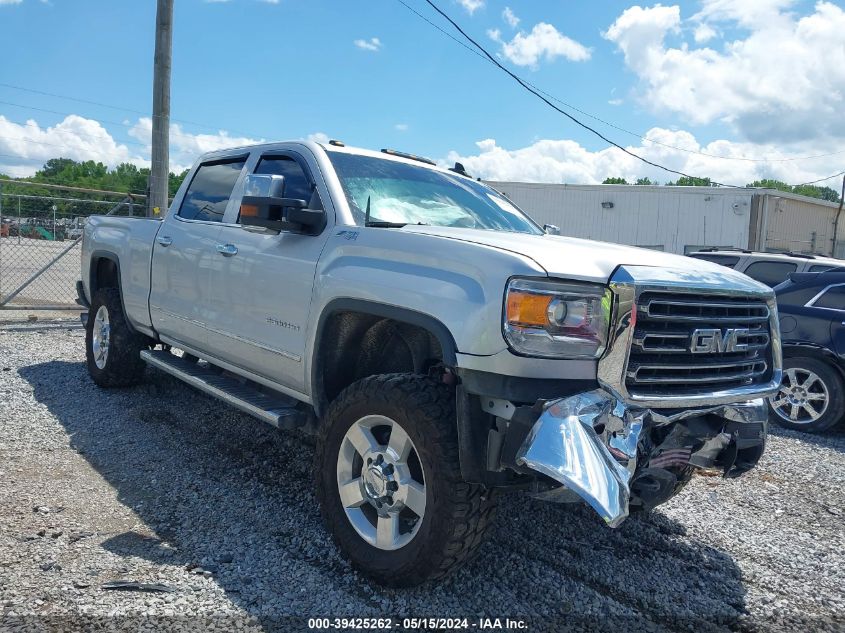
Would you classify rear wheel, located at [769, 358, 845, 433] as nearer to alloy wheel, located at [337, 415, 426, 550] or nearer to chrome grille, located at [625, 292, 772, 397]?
chrome grille, located at [625, 292, 772, 397]

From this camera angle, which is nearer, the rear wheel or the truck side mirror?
the truck side mirror

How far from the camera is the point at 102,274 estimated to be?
6.83 m

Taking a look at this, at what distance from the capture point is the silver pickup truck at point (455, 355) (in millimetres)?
2744

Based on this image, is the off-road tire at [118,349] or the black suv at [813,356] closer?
the off-road tire at [118,349]

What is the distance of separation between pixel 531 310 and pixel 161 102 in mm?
9443

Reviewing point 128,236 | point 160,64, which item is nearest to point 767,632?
point 128,236

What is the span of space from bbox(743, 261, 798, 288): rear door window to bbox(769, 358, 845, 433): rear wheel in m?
2.61

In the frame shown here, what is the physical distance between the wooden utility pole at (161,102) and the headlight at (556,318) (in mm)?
8880

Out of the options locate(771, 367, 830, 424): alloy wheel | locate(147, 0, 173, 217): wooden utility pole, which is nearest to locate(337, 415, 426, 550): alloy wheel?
locate(771, 367, 830, 424): alloy wheel

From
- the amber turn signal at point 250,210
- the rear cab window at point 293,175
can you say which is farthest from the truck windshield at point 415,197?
the amber turn signal at point 250,210

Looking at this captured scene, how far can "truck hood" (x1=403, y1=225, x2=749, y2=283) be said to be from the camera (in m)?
2.81

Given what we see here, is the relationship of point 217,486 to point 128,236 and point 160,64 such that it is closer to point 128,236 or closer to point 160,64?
point 128,236

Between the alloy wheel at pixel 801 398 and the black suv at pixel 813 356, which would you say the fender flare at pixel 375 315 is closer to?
the alloy wheel at pixel 801 398

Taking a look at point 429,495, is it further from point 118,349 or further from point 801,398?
point 801,398
